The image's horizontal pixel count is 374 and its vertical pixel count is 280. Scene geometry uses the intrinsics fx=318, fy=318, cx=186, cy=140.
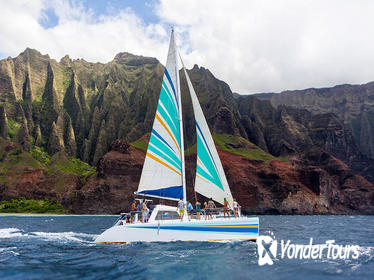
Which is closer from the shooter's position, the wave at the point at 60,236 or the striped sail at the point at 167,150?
the striped sail at the point at 167,150

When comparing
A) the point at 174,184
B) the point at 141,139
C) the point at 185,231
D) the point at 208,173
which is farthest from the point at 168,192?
the point at 141,139

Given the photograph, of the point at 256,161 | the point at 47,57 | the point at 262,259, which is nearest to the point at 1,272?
the point at 262,259

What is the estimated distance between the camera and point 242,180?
→ 317 feet

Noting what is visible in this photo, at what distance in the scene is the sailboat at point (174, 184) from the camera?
18.3 m

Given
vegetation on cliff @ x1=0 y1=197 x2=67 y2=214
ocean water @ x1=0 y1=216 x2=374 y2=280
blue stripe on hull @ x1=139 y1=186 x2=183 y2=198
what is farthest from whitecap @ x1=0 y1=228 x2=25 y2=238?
vegetation on cliff @ x1=0 y1=197 x2=67 y2=214

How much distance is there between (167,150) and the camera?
69.5 ft

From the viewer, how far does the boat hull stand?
59.8 feet

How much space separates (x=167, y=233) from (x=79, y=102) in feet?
541

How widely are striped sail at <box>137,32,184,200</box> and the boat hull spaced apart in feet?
9.03

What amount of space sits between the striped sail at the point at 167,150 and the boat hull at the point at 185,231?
2.75 meters

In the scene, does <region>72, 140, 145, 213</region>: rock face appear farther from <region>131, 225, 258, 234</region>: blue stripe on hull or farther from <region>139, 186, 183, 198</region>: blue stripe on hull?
<region>131, 225, 258, 234</region>: blue stripe on hull

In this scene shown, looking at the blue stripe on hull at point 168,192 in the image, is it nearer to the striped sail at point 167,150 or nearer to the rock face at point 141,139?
the striped sail at point 167,150

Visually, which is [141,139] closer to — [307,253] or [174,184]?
[174,184]

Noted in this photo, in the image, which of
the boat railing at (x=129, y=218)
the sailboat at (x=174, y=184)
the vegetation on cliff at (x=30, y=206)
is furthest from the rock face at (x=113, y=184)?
the sailboat at (x=174, y=184)
